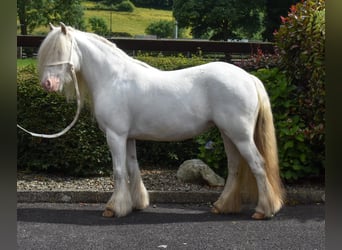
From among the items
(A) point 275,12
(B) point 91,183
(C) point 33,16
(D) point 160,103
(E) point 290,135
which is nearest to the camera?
(D) point 160,103

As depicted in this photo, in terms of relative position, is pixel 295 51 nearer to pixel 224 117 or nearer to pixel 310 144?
pixel 310 144

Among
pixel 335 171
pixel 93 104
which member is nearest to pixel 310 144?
pixel 93 104

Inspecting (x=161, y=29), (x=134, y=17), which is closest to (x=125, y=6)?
(x=134, y=17)

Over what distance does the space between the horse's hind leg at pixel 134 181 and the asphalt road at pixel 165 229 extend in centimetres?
11

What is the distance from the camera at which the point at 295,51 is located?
5438 millimetres

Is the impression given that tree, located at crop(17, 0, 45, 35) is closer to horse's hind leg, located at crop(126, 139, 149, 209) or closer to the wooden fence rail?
the wooden fence rail

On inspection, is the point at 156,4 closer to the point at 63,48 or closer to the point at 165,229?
the point at 63,48

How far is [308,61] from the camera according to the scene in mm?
5148

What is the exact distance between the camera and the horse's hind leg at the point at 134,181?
459 cm

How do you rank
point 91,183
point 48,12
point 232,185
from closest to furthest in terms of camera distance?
1. point 232,185
2. point 91,183
3. point 48,12

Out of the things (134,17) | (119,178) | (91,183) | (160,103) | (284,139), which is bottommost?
(91,183)

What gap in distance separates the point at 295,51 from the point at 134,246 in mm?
3046

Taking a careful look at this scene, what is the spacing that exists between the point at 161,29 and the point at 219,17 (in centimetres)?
2088

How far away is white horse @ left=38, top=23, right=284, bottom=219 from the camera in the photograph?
421cm
